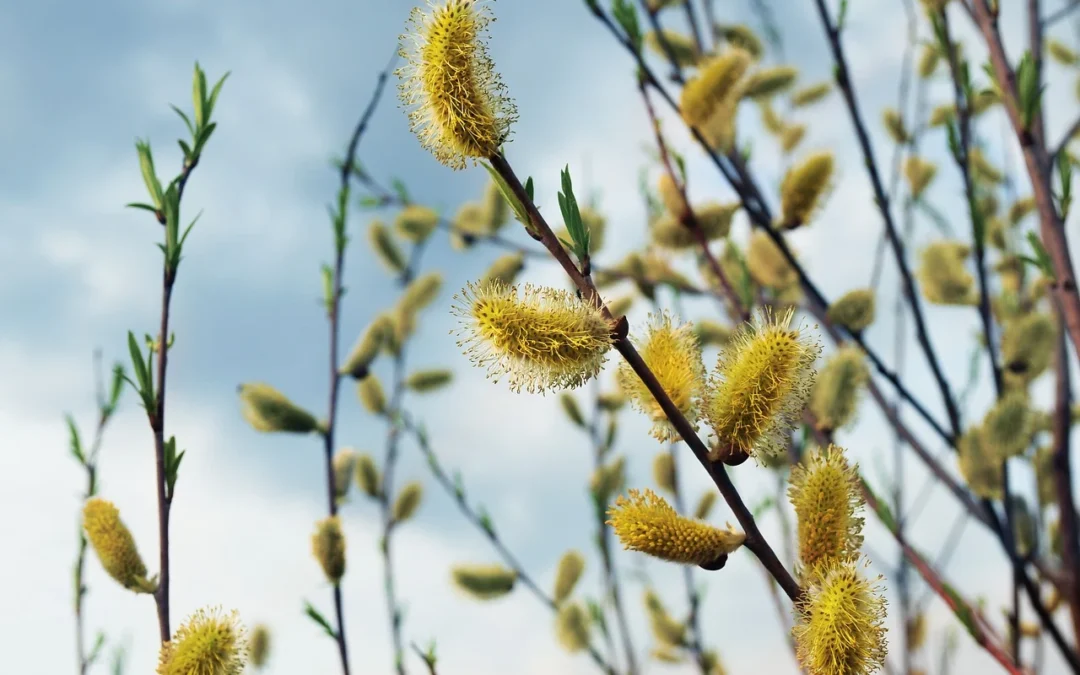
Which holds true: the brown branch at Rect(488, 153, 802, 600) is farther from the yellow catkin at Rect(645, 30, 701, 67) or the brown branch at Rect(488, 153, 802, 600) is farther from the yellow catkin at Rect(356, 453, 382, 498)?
the yellow catkin at Rect(356, 453, 382, 498)

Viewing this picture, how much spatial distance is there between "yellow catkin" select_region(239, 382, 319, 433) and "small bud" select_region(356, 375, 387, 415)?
2.20ft

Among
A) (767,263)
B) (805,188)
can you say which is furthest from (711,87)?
(767,263)

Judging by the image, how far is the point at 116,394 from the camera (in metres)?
1.69

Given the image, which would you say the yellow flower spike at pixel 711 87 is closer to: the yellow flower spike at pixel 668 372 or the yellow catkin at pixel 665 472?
the yellow flower spike at pixel 668 372

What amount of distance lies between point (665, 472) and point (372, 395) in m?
0.87

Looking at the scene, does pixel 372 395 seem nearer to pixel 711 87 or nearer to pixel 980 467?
pixel 711 87

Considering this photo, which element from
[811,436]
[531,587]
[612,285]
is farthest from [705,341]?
[531,587]

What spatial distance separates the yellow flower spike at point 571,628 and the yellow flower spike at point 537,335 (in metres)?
1.82

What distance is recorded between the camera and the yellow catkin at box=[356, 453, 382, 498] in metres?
2.38

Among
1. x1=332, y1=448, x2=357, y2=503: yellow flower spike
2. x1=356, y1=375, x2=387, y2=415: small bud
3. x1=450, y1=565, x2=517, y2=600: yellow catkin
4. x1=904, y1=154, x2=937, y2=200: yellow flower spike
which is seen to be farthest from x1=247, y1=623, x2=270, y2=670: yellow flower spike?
x1=904, y1=154, x2=937, y2=200: yellow flower spike

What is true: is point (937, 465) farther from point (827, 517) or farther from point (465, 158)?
point (465, 158)

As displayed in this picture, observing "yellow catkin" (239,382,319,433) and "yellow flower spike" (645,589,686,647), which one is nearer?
"yellow catkin" (239,382,319,433)

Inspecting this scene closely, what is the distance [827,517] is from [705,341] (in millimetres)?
1476

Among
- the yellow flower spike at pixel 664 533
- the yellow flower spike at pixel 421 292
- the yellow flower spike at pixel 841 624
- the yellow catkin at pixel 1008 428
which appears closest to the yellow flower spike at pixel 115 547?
the yellow flower spike at pixel 664 533
